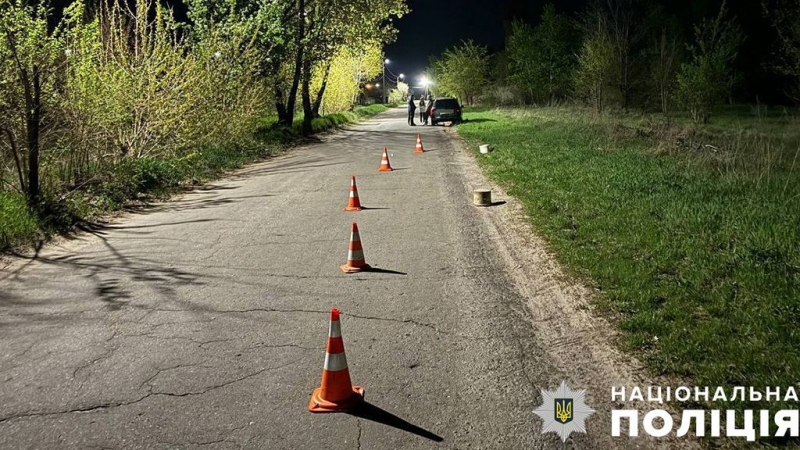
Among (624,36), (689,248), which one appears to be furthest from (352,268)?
(624,36)

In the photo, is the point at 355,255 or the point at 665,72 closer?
the point at 355,255

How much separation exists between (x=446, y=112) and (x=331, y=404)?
30.6 metres

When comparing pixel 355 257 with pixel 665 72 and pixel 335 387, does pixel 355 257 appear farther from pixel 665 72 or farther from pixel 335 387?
pixel 665 72

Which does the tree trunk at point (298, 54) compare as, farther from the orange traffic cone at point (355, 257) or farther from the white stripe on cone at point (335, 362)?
the white stripe on cone at point (335, 362)

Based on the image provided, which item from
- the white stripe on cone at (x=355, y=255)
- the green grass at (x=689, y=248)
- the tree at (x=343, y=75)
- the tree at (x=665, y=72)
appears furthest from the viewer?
the tree at (x=343, y=75)

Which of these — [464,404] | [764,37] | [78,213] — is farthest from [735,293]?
[764,37]

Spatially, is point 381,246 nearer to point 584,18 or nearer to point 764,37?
point 584,18

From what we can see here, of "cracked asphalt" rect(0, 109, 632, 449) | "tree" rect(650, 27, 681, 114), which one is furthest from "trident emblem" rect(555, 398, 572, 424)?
"tree" rect(650, 27, 681, 114)

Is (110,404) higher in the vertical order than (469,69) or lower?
lower

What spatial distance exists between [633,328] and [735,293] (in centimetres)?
112

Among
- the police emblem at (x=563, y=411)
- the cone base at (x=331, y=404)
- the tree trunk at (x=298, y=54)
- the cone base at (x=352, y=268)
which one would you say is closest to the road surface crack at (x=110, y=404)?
the cone base at (x=331, y=404)

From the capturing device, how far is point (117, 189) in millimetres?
10344

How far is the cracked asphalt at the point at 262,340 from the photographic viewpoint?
10.6ft

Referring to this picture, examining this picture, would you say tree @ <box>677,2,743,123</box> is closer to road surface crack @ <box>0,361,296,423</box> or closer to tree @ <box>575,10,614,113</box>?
tree @ <box>575,10,614,113</box>
